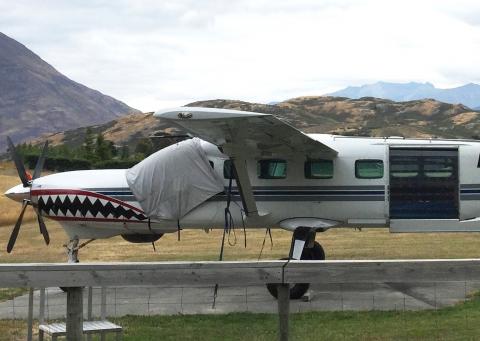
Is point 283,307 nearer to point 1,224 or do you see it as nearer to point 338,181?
point 338,181

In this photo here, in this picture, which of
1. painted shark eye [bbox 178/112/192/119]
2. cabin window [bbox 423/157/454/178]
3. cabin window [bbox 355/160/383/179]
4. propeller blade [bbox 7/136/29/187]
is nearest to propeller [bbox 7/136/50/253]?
propeller blade [bbox 7/136/29/187]

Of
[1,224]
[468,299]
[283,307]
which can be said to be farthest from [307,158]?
[1,224]

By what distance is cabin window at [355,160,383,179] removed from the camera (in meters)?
13.6

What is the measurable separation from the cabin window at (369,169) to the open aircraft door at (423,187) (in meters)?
0.22

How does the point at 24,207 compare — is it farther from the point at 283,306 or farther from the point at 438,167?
the point at 283,306

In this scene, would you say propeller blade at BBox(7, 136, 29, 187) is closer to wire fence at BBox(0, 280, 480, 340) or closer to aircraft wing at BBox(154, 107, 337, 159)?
wire fence at BBox(0, 280, 480, 340)

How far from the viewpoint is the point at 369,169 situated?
13.6m

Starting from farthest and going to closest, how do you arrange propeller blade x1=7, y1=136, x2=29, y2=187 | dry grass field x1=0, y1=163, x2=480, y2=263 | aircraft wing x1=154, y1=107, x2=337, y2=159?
dry grass field x1=0, y1=163, x2=480, y2=263
propeller blade x1=7, y1=136, x2=29, y2=187
aircraft wing x1=154, y1=107, x2=337, y2=159

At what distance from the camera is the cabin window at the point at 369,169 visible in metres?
13.6

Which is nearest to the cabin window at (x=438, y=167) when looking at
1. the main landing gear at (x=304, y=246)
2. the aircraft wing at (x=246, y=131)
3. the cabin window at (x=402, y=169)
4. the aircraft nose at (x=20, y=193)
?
the cabin window at (x=402, y=169)

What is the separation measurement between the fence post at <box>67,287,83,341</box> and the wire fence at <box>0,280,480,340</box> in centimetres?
151

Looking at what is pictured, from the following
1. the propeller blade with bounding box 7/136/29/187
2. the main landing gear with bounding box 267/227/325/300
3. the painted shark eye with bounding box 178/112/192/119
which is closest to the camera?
the painted shark eye with bounding box 178/112/192/119

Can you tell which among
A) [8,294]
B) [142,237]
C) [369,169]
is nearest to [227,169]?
[369,169]

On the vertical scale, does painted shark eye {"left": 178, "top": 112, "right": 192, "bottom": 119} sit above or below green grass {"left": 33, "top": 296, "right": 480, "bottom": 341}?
above
